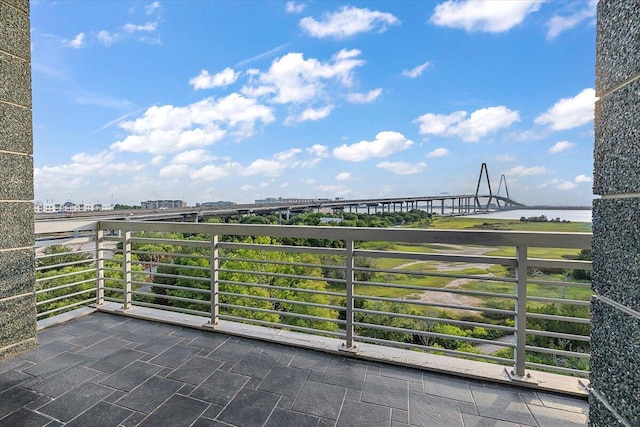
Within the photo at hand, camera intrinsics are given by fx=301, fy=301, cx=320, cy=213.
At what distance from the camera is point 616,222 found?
32.9 inches

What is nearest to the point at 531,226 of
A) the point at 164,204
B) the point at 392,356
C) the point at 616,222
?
the point at 392,356

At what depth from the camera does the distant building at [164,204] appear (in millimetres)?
17375

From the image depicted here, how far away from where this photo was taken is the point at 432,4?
10.4 metres

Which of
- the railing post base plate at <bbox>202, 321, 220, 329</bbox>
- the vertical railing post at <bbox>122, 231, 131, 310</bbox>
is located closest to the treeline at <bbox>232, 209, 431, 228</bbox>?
the railing post base plate at <bbox>202, 321, 220, 329</bbox>

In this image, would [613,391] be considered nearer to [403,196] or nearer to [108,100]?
[403,196]

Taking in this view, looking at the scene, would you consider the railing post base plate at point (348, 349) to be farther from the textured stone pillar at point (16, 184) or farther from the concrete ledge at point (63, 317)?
the concrete ledge at point (63, 317)

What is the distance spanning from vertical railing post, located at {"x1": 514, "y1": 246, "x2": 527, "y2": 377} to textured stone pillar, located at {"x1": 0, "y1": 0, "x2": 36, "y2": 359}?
4.07 metres

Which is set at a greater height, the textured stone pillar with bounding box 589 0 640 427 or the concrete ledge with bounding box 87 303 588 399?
the textured stone pillar with bounding box 589 0 640 427

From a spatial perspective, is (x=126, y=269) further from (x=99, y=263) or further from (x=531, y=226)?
(x=531, y=226)

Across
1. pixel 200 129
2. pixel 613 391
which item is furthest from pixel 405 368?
pixel 200 129

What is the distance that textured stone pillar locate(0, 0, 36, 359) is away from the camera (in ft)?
8.25

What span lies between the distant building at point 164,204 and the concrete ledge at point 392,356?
1589 centimetres

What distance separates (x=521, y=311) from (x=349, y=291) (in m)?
1.28

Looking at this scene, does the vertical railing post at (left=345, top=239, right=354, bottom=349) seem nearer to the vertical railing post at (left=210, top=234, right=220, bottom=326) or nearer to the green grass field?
the green grass field
